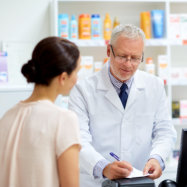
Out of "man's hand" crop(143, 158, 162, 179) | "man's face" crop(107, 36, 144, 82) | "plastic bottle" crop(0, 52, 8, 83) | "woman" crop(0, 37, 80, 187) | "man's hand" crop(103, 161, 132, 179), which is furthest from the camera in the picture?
"plastic bottle" crop(0, 52, 8, 83)

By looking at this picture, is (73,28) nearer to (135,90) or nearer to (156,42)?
(156,42)

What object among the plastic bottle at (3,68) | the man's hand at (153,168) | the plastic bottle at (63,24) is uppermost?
the plastic bottle at (63,24)

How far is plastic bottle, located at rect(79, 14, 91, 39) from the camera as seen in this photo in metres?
3.46

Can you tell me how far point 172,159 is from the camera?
3.83 m

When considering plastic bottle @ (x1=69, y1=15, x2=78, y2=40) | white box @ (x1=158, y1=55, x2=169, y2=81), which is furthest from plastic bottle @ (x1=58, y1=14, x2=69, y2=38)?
white box @ (x1=158, y1=55, x2=169, y2=81)

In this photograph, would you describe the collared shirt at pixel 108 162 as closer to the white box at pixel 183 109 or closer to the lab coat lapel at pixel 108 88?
the lab coat lapel at pixel 108 88

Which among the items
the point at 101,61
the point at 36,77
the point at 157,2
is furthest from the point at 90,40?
the point at 36,77

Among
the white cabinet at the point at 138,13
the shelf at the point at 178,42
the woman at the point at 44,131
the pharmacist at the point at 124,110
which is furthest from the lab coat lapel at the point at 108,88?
the shelf at the point at 178,42

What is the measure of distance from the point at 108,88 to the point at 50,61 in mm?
922

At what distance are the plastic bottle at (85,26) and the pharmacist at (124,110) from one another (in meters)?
1.33

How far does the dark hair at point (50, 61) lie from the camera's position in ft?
4.11

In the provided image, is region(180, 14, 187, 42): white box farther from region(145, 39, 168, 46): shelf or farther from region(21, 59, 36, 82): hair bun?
region(21, 59, 36, 82): hair bun

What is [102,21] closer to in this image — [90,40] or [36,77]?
[90,40]

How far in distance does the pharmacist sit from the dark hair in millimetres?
729
